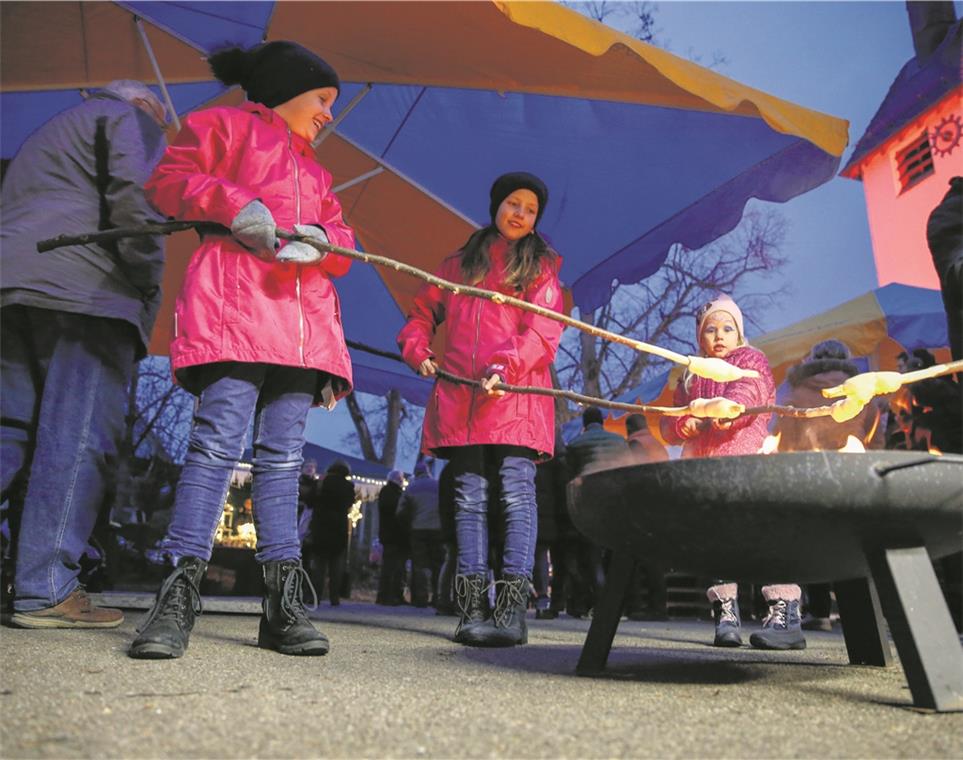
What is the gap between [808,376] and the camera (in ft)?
14.4

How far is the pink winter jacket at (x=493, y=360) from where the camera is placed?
2.90m

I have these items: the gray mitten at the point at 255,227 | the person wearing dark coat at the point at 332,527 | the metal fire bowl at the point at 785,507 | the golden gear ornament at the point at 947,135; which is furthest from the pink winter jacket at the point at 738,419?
the golden gear ornament at the point at 947,135

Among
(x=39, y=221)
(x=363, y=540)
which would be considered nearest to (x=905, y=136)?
(x=363, y=540)

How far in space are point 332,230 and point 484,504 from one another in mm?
1194

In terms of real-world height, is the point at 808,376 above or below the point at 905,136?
below

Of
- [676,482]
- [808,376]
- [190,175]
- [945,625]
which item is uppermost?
[808,376]

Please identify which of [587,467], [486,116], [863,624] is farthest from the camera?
[587,467]

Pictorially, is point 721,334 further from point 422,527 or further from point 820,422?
point 422,527

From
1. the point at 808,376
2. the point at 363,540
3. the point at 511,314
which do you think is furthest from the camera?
the point at 363,540

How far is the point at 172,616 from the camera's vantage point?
194 centimetres

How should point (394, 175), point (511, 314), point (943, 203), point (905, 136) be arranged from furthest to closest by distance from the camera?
point (905, 136)
point (394, 175)
point (943, 203)
point (511, 314)

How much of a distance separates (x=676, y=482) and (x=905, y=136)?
1580cm

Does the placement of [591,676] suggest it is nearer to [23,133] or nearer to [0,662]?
[0,662]

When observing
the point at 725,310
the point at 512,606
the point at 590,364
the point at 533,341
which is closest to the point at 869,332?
the point at 725,310
